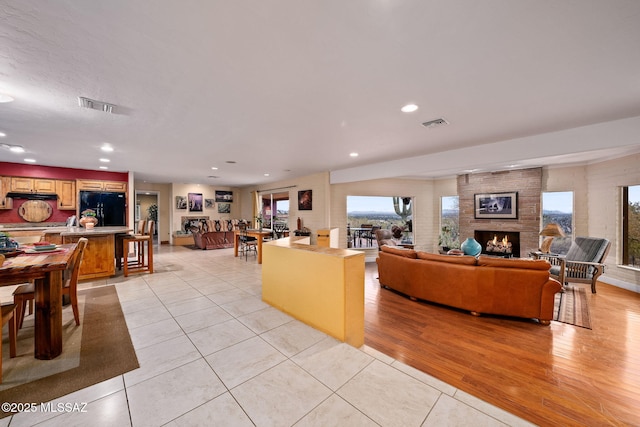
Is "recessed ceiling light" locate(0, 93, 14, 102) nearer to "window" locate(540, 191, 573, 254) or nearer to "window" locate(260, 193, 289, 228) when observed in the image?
"window" locate(260, 193, 289, 228)

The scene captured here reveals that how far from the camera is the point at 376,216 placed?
7.72 metres

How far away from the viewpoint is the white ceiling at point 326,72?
1403mm

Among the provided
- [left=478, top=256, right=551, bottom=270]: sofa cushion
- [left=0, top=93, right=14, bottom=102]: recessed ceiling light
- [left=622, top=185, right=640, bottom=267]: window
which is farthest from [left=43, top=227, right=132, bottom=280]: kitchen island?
[left=622, top=185, right=640, bottom=267]: window

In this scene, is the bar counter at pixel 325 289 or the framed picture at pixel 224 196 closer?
the bar counter at pixel 325 289

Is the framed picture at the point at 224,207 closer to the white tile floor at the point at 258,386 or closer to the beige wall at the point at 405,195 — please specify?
the beige wall at the point at 405,195

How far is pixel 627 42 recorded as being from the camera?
1.63 meters

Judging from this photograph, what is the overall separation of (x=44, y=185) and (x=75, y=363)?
6.60 m

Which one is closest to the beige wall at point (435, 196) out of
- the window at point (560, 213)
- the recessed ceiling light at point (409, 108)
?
the window at point (560, 213)

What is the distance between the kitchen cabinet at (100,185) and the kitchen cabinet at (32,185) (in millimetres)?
499

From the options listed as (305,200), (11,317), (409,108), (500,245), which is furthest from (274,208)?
(11,317)

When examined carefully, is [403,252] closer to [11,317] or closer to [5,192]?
[11,317]

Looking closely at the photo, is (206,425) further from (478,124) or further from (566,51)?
(478,124)

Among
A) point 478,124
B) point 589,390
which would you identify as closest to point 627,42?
point 478,124

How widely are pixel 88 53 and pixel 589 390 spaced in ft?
15.6
